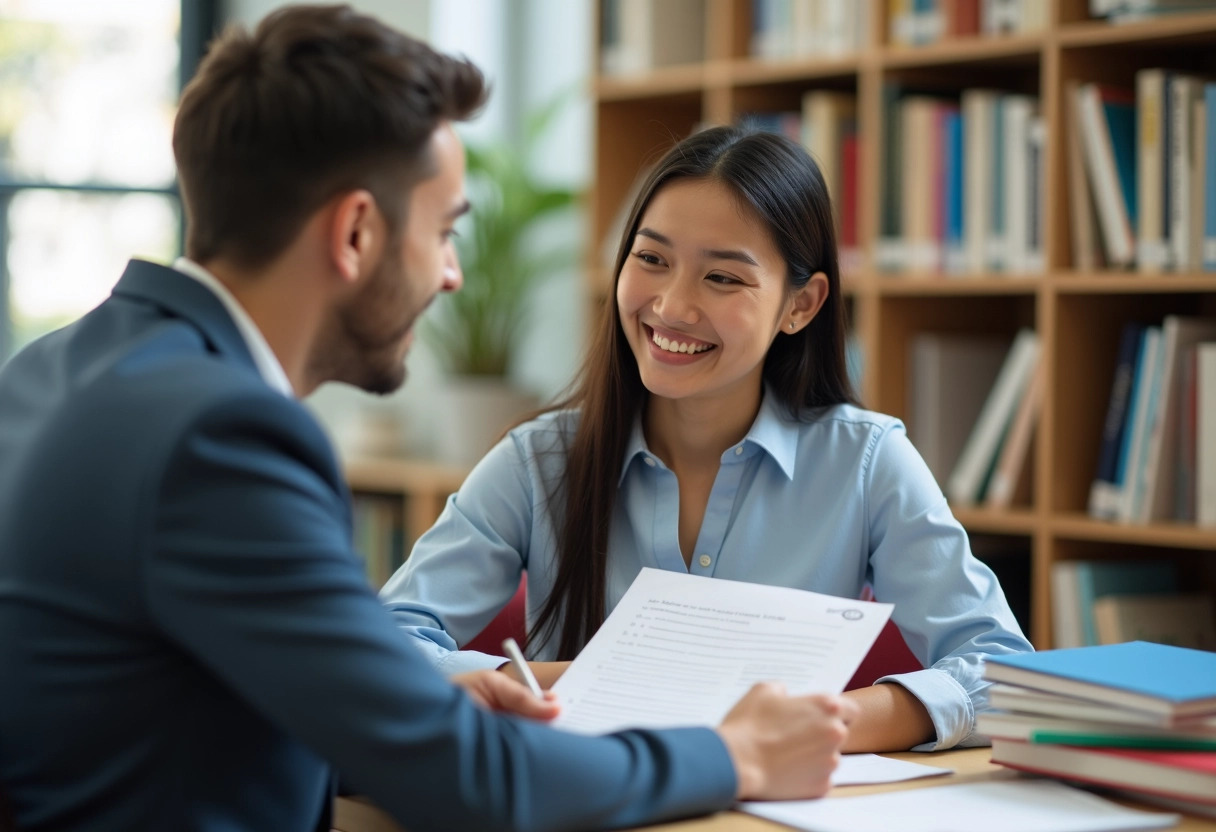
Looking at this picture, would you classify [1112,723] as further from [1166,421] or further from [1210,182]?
[1210,182]

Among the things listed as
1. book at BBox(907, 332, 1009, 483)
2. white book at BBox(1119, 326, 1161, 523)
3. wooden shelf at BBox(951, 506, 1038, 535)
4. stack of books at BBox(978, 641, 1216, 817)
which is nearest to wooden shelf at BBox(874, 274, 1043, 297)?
book at BBox(907, 332, 1009, 483)

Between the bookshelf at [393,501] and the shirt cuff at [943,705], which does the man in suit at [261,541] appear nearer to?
the shirt cuff at [943,705]

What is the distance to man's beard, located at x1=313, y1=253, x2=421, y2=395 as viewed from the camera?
1.21 m

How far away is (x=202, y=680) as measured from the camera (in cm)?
106

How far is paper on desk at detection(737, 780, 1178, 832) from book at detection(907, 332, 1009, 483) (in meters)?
1.78

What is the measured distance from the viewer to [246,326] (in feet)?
3.85

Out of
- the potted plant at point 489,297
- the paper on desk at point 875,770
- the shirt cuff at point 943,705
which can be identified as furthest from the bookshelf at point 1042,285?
the paper on desk at point 875,770

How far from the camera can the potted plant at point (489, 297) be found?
153 inches

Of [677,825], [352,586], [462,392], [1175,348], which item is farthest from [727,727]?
[462,392]

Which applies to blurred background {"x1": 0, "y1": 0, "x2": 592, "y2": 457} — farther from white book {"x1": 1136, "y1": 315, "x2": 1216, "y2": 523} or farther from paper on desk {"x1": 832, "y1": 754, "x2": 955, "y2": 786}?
paper on desk {"x1": 832, "y1": 754, "x2": 955, "y2": 786}

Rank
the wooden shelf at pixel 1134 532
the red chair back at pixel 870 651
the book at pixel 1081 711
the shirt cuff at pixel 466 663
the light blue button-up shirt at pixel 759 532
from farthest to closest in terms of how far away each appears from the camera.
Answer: the wooden shelf at pixel 1134 532, the red chair back at pixel 870 651, the light blue button-up shirt at pixel 759 532, the shirt cuff at pixel 466 663, the book at pixel 1081 711

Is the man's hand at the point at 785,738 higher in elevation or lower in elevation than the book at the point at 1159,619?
higher

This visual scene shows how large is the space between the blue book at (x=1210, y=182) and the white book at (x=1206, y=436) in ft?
0.57

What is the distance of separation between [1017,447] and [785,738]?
1.81m
